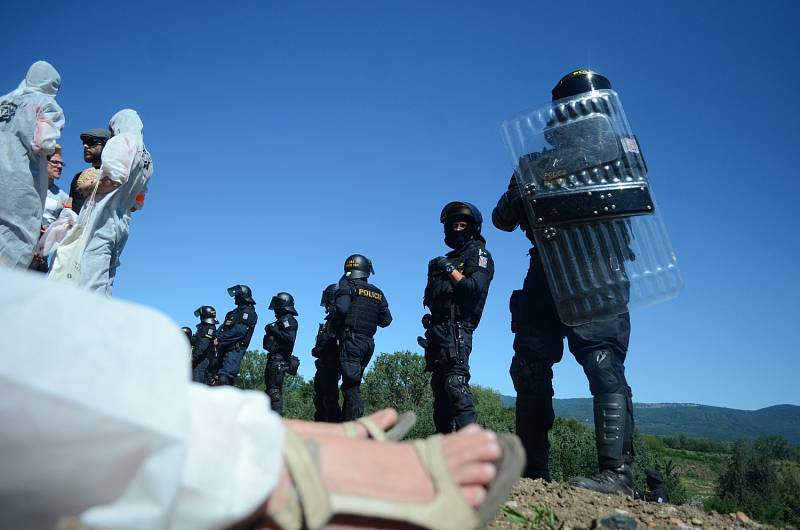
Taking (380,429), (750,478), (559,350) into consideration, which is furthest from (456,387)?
(750,478)

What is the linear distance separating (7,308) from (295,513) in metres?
0.53

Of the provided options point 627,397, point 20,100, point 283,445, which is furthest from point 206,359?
point 283,445

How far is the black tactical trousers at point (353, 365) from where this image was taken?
303 inches

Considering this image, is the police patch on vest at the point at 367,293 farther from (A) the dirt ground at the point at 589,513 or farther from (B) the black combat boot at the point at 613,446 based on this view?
(A) the dirt ground at the point at 589,513

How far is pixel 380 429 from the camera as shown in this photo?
1285 mm

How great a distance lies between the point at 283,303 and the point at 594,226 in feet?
32.3

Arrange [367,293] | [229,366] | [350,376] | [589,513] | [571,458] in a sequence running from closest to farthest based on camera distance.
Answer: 1. [589,513]
2. [350,376]
3. [367,293]
4. [571,458]
5. [229,366]

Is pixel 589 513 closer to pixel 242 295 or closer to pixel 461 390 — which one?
pixel 461 390

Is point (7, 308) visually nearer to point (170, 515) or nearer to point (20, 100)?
point (170, 515)

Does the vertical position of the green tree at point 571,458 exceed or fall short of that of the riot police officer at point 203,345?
it falls short

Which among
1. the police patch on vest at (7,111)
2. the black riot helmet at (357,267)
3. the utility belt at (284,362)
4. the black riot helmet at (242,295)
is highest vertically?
the black riot helmet at (242,295)

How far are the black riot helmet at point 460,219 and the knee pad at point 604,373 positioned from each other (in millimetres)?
2625

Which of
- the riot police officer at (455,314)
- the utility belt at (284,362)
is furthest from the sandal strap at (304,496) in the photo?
the utility belt at (284,362)

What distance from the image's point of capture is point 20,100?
3.66 meters
